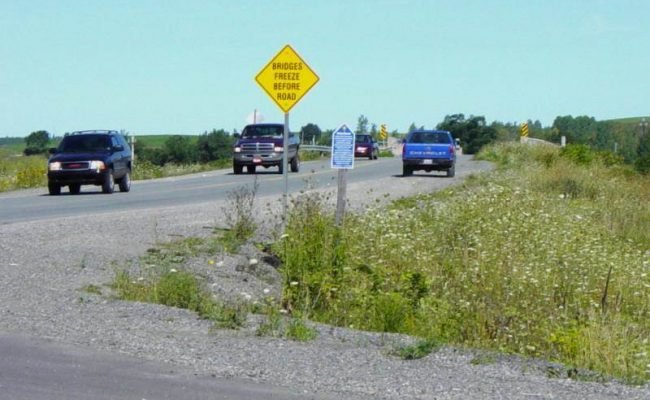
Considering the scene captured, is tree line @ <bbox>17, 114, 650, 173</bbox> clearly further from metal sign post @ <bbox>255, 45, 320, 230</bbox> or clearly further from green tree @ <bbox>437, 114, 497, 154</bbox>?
metal sign post @ <bbox>255, 45, 320, 230</bbox>

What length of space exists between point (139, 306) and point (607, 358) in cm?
461

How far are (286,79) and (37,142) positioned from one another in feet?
217

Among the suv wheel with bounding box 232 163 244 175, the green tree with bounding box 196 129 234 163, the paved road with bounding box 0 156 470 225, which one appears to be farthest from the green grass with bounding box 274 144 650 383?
the green tree with bounding box 196 129 234 163

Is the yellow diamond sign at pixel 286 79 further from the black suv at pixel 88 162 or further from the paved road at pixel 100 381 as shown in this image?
the black suv at pixel 88 162

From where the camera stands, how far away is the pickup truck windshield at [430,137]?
46094 millimetres

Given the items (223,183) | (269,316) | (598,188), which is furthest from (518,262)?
(223,183)

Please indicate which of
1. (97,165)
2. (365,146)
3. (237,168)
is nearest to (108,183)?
(97,165)

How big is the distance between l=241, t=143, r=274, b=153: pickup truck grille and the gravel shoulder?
32584 mm

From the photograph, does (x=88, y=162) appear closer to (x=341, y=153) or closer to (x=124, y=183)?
(x=124, y=183)

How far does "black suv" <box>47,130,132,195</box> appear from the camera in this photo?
32281mm

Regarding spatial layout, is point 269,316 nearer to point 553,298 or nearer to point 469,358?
point 469,358

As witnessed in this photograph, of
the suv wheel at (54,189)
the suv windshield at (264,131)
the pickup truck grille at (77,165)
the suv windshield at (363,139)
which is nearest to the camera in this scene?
the pickup truck grille at (77,165)

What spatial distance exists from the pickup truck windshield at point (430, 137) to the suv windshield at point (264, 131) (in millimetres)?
5857

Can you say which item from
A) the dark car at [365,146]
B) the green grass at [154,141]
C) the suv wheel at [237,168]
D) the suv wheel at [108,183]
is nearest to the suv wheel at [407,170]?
the suv wheel at [237,168]
